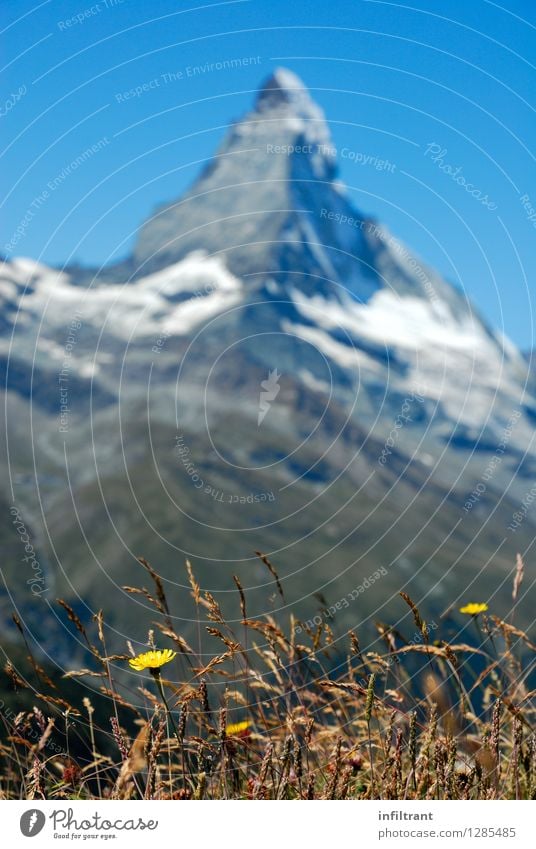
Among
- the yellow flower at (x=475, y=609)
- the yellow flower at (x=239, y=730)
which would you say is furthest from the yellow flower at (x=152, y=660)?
the yellow flower at (x=475, y=609)

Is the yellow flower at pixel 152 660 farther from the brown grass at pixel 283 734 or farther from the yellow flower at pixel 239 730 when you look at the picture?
the yellow flower at pixel 239 730

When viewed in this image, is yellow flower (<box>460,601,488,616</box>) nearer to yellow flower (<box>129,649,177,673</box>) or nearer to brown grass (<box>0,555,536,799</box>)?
brown grass (<box>0,555,536,799</box>)

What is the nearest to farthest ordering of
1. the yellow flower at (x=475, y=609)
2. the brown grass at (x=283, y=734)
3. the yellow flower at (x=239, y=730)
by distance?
the brown grass at (x=283, y=734), the yellow flower at (x=239, y=730), the yellow flower at (x=475, y=609)

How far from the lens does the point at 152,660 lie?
273 centimetres

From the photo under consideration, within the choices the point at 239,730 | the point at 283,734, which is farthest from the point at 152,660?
the point at 283,734

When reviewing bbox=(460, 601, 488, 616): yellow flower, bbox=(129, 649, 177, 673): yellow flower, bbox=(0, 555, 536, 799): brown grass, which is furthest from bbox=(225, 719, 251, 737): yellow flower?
bbox=(460, 601, 488, 616): yellow flower

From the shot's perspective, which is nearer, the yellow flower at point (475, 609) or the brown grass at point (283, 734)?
the brown grass at point (283, 734)

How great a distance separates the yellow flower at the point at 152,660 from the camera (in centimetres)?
267
